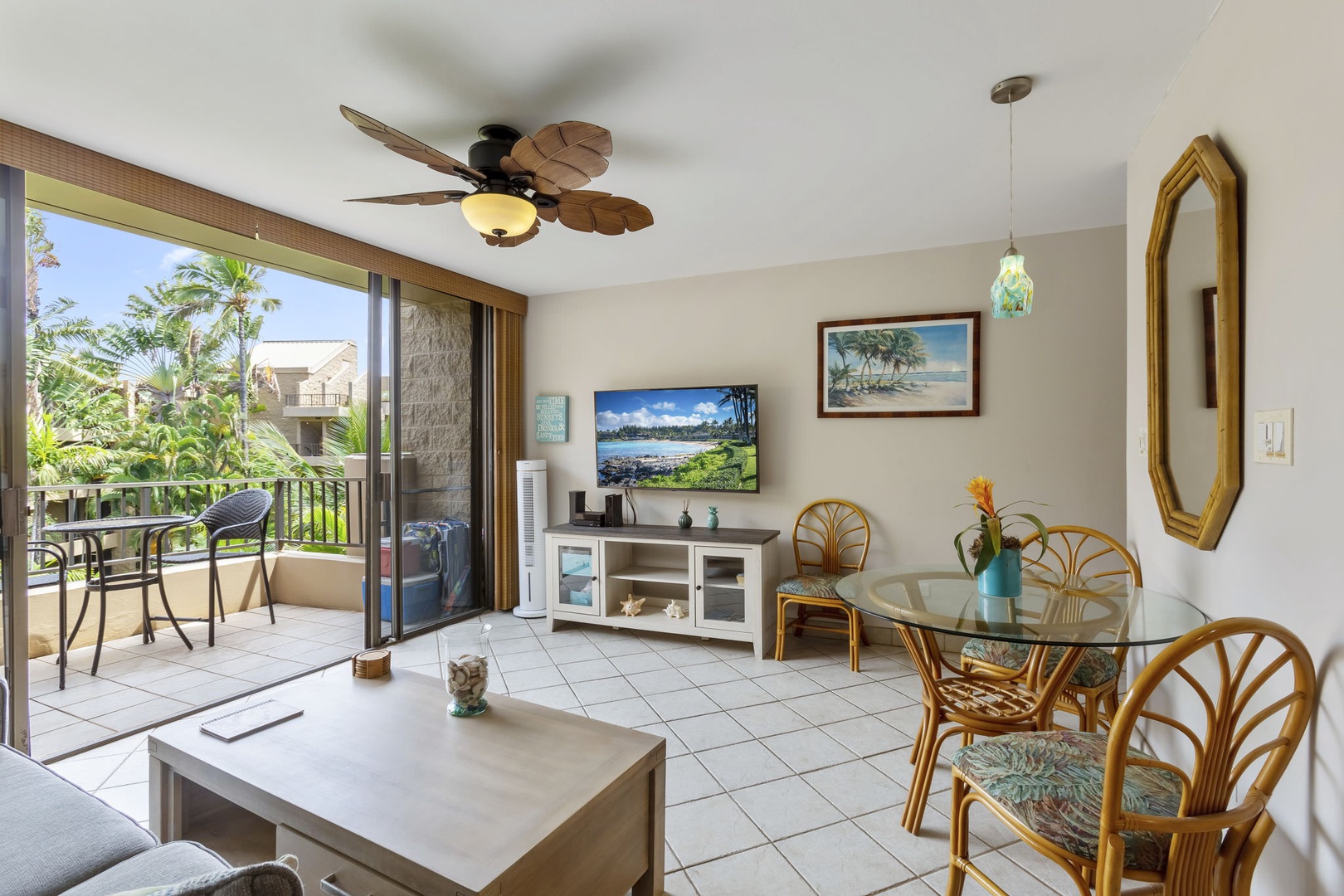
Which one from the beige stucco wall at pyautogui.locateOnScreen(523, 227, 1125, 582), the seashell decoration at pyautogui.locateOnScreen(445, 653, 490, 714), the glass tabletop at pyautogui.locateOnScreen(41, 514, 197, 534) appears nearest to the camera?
the seashell decoration at pyautogui.locateOnScreen(445, 653, 490, 714)

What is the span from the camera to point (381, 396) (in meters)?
3.84

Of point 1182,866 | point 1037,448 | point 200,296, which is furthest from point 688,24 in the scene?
point 200,296

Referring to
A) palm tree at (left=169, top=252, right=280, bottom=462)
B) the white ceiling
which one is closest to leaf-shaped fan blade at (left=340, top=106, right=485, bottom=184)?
the white ceiling

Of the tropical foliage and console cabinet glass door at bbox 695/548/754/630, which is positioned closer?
console cabinet glass door at bbox 695/548/754/630

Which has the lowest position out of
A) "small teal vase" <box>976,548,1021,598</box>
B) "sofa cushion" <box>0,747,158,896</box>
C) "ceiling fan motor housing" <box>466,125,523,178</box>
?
"sofa cushion" <box>0,747,158,896</box>

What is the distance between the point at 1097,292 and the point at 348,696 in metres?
3.86

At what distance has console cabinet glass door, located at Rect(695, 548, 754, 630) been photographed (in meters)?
3.74

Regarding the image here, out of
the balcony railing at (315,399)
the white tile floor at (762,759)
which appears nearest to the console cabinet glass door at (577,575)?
the white tile floor at (762,759)

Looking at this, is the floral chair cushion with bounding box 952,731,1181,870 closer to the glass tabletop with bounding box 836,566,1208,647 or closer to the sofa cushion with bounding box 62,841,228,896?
the glass tabletop with bounding box 836,566,1208,647

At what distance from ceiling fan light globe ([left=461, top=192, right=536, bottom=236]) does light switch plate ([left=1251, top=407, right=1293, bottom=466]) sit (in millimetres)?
2092

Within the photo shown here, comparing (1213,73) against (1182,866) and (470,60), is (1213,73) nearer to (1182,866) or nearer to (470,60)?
(1182,866)

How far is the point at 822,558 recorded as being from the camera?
156 inches

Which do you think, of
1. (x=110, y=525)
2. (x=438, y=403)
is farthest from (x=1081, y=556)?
(x=110, y=525)

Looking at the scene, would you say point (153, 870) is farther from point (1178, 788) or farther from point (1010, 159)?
point (1010, 159)
